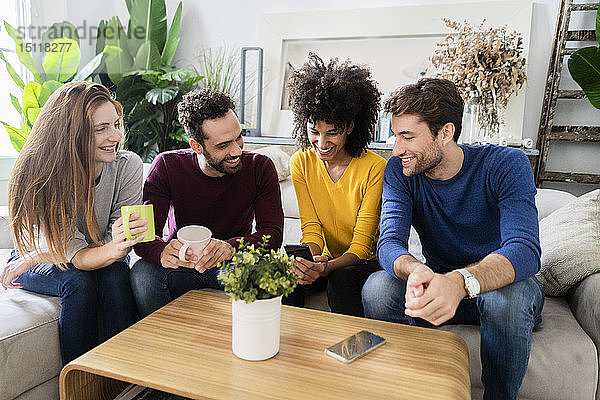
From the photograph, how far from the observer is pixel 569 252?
1642 millimetres

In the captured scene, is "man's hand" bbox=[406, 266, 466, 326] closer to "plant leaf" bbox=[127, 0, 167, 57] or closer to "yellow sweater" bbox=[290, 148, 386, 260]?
"yellow sweater" bbox=[290, 148, 386, 260]

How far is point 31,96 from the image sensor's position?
3045 mm

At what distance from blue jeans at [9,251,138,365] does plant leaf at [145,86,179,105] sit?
182 centimetres

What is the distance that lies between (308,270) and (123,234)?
566mm

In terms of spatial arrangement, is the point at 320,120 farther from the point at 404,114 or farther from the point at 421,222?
the point at 421,222

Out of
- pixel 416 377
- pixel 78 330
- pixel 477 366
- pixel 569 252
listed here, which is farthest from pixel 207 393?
pixel 569 252

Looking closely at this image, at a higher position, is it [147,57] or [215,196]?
[147,57]

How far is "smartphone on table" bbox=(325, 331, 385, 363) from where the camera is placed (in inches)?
46.5

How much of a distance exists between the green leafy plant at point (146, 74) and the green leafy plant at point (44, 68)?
18 centimetres

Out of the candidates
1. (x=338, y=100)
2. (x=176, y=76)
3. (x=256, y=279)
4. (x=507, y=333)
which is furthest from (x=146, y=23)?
(x=507, y=333)

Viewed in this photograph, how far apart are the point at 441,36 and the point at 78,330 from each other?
2473mm

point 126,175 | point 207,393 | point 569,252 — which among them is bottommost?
point 207,393

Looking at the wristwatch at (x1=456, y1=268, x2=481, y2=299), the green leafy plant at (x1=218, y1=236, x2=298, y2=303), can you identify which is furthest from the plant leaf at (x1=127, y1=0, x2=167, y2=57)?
the wristwatch at (x1=456, y1=268, x2=481, y2=299)

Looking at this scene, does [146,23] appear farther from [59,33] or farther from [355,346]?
[355,346]
